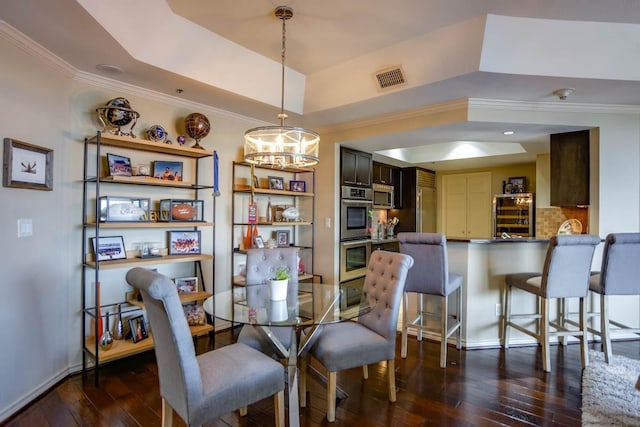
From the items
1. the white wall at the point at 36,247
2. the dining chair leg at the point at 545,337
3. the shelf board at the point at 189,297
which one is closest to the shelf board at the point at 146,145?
the white wall at the point at 36,247

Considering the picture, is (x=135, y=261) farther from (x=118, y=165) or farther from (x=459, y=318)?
(x=459, y=318)

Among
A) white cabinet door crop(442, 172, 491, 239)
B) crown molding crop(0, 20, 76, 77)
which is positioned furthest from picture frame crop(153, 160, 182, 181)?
white cabinet door crop(442, 172, 491, 239)

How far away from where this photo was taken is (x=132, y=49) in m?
2.38

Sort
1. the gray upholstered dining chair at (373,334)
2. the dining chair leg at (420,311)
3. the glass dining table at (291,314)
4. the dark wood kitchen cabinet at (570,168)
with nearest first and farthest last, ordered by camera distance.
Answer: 1. the glass dining table at (291,314)
2. the gray upholstered dining chair at (373,334)
3. the dining chair leg at (420,311)
4. the dark wood kitchen cabinet at (570,168)

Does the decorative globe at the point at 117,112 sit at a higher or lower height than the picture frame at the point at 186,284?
higher

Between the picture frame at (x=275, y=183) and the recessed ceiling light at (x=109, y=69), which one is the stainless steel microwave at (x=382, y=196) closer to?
the picture frame at (x=275, y=183)

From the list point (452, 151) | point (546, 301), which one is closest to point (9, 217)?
point (546, 301)

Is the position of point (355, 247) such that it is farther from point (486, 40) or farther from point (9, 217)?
point (9, 217)

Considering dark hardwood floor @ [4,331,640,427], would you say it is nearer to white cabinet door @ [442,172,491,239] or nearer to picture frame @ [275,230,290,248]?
picture frame @ [275,230,290,248]

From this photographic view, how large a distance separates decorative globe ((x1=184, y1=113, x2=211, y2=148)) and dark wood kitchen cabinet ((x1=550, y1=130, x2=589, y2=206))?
370cm

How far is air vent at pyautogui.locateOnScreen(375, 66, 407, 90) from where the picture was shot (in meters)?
2.94

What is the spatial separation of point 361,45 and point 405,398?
276cm

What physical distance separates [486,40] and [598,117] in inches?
71.7

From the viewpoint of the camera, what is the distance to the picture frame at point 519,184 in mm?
5739
